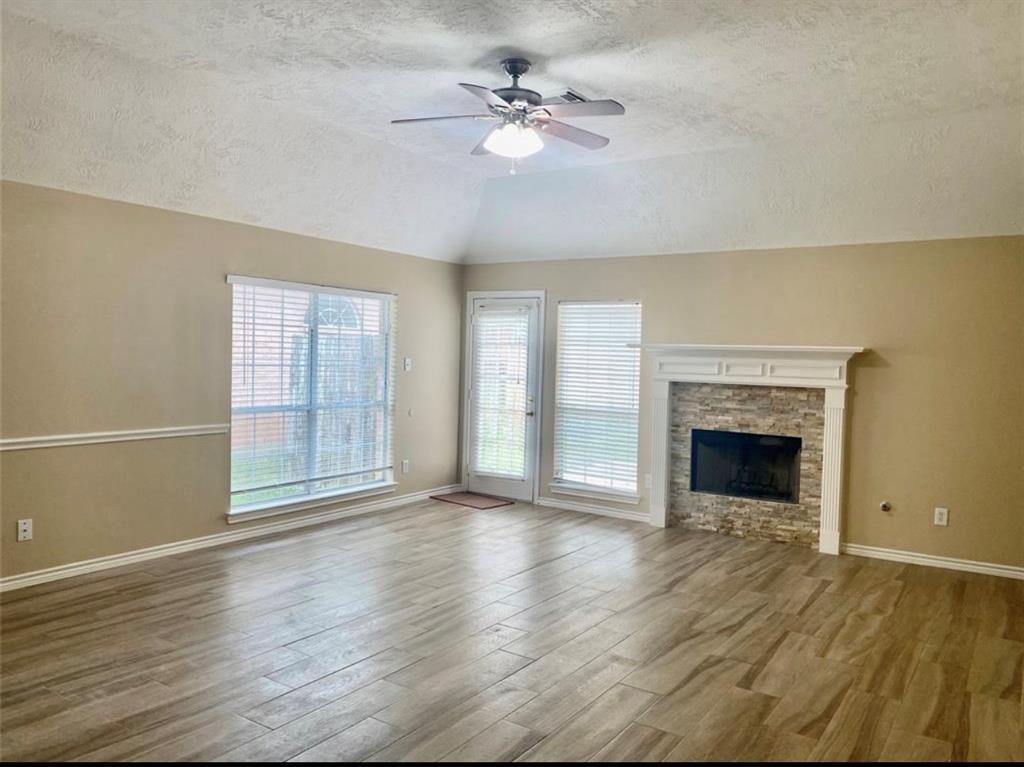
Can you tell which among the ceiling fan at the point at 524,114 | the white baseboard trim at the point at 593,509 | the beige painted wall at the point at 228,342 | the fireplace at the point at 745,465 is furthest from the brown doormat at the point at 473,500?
the ceiling fan at the point at 524,114

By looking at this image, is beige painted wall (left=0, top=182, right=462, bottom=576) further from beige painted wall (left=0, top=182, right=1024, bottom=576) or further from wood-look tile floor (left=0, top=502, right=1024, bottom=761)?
wood-look tile floor (left=0, top=502, right=1024, bottom=761)

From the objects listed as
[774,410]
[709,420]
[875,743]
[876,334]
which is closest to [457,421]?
[709,420]

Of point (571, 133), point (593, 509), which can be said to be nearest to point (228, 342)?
point (571, 133)

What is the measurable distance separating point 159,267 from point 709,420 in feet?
14.8

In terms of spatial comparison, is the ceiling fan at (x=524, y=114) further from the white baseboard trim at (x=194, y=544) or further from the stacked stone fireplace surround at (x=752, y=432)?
the white baseboard trim at (x=194, y=544)

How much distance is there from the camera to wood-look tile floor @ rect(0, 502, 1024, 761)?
2857 mm

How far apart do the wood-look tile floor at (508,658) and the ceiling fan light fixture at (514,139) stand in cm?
265

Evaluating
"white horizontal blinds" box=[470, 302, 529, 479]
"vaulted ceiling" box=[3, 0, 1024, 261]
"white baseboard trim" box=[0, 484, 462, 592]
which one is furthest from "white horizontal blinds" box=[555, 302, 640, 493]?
"white baseboard trim" box=[0, 484, 462, 592]

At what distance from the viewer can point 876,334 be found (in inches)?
222

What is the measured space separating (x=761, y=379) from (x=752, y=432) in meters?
0.47

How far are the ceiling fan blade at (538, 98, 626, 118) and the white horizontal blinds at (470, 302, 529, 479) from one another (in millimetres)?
3634

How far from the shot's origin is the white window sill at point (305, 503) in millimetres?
5636

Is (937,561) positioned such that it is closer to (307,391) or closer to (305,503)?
(305,503)

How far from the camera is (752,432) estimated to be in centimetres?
615
